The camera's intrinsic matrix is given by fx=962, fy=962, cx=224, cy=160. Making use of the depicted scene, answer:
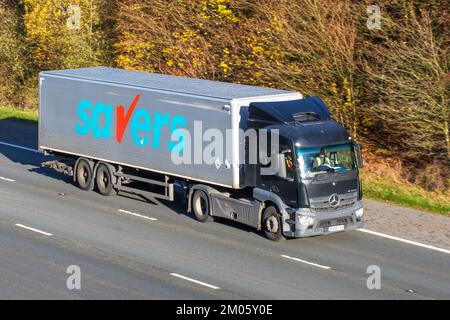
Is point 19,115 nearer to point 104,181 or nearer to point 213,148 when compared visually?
point 104,181

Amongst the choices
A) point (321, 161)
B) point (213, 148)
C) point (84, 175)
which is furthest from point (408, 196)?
point (84, 175)

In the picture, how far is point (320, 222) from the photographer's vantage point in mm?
19719

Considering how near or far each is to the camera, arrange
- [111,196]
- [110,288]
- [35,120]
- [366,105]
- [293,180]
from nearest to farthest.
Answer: [110,288] < [293,180] < [111,196] < [366,105] < [35,120]

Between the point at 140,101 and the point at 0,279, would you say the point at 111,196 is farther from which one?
the point at 0,279

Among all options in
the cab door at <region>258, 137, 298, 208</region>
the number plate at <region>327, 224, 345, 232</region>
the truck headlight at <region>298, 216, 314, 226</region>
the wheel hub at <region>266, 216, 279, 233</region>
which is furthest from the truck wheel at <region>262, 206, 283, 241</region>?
the number plate at <region>327, 224, 345, 232</region>

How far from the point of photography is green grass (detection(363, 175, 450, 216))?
23203mm

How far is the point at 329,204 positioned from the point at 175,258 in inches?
137

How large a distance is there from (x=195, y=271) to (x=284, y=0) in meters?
12.4

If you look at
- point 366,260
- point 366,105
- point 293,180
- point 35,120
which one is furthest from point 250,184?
point 35,120

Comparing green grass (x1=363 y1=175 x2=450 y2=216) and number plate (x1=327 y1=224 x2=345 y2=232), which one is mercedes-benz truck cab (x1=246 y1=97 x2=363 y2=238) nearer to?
number plate (x1=327 y1=224 x2=345 y2=232)

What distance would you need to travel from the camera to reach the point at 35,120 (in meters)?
35.3

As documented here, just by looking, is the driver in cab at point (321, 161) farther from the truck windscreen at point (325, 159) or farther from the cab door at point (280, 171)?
the cab door at point (280, 171)

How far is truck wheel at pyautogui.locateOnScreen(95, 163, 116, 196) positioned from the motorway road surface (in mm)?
329

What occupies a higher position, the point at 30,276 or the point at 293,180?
the point at 293,180
